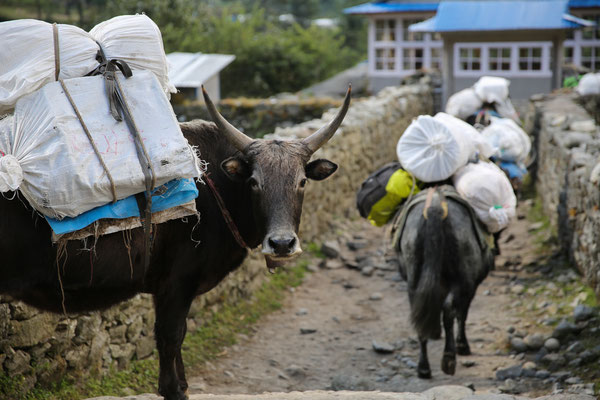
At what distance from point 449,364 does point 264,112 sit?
322 inches

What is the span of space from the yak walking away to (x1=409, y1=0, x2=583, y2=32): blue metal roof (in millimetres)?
11508

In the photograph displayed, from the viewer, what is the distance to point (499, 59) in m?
19.9

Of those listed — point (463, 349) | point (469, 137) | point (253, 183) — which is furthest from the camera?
point (463, 349)

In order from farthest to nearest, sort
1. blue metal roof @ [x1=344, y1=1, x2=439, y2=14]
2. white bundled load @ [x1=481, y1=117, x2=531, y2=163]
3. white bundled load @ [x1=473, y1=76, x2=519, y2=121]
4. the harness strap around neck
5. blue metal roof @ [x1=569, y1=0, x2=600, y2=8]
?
blue metal roof @ [x1=344, y1=1, x2=439, y2=14]
blue metal roof @ [x1=569, y1=0, x2=600, y2=8]
white bundled load @ [x1=473, y1=76, x2=519, y2=121]
white bundled load @ [x1=481, y1=117, x2=531, y2=163]
the harness strap around neck

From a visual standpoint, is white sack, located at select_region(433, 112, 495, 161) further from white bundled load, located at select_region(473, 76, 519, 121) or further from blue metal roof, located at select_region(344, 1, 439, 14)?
blue metal roof, located at select_region(344, 1, 439, 14)

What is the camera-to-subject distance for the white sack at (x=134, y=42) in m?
3.37

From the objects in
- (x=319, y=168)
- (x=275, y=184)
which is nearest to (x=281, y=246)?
(x=275, y=184)

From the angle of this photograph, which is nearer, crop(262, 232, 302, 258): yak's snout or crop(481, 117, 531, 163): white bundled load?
crop(262, 232, 302, 258): yak's snout

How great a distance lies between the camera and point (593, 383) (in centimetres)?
454

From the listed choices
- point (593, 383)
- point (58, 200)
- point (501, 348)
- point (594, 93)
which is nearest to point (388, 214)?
point (501, 348)

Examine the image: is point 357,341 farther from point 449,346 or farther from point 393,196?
point 393,196

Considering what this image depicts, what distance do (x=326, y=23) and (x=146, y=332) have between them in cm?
3091

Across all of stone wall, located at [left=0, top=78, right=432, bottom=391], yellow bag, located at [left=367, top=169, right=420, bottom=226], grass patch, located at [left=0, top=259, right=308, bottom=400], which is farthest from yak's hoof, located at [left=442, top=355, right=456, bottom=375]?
stone wall, located at [left=0, top=78, right=432, bottom=391]

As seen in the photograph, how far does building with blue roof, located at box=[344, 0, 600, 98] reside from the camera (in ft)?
52.6
